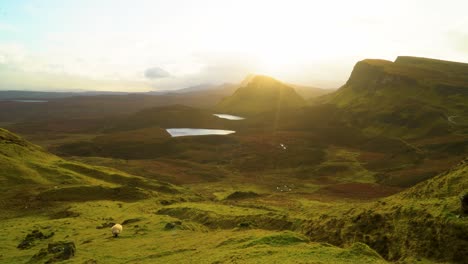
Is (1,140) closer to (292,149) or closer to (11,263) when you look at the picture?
(11,263)

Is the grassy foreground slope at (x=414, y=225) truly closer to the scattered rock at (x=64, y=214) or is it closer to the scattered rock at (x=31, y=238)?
the scattered rock at (x=31, y=238)

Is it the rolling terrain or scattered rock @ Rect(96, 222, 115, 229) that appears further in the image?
scattered rock @ Rect(96, 222, 115, 229)

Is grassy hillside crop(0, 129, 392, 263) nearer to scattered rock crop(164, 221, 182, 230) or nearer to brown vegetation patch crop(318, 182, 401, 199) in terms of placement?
scattered rock crop(164, 221, 182, 230)

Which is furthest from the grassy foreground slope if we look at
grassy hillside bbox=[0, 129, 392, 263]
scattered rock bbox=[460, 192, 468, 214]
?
grassy hillside bbox=[0, 129, 392, 263]

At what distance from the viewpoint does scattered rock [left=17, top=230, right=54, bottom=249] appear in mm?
31712

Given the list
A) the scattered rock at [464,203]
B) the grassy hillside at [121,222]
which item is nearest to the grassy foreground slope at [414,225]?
the scattered rock at [464,203]

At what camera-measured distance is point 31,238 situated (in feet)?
109

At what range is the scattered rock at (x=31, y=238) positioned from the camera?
3171cm

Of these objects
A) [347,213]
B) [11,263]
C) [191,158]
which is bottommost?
[191,158]

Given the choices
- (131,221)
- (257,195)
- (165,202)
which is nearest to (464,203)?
(131,221)

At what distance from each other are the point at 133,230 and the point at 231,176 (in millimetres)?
74087

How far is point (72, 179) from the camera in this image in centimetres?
6075

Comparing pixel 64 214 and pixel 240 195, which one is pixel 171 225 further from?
pixel 240 195

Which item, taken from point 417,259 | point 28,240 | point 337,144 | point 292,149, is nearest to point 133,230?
point 28,240
